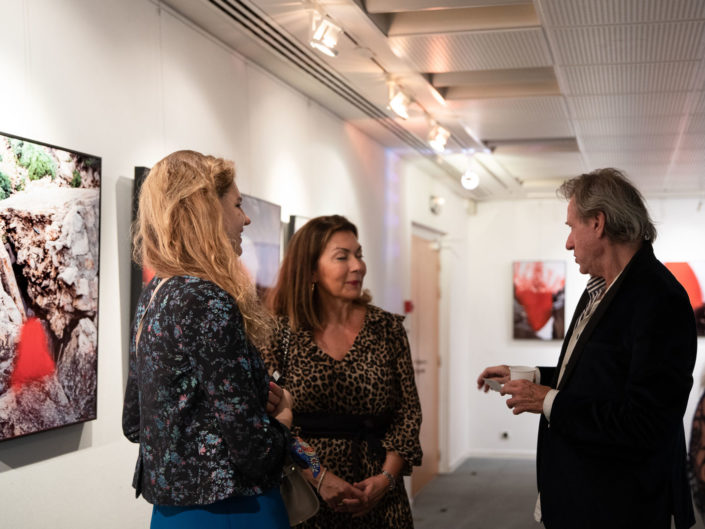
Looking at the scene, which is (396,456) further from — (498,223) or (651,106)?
(498,223)

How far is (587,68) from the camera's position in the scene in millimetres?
3975

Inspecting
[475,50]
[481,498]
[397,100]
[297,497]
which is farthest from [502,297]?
[297,497]

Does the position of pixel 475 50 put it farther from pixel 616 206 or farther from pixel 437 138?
pixel 616 206

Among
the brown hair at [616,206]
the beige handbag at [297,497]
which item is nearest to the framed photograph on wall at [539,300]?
the brown hair at [616,206]

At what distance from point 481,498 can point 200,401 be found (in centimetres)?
578

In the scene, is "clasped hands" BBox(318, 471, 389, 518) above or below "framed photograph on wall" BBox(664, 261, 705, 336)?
below

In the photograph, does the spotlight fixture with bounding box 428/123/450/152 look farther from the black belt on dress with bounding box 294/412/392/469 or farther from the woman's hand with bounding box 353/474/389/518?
the woman's hand with bounding box 353/474/389/518

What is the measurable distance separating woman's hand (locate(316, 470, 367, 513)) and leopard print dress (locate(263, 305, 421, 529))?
0.06 m

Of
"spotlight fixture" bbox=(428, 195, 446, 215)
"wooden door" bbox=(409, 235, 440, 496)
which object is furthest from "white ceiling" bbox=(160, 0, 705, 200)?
"wooden door" bbox=(409, 235, 440, 496)

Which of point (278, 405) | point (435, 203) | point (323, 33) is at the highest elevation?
point (323, 33)

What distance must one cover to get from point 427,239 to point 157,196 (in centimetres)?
644

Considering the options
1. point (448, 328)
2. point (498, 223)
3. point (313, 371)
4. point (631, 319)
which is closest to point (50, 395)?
point (313, 371)

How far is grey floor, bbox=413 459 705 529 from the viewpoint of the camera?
19.7 feet

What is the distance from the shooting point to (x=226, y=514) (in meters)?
1.60
